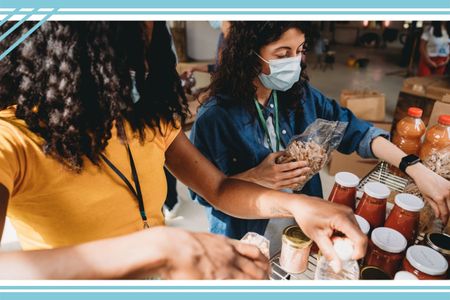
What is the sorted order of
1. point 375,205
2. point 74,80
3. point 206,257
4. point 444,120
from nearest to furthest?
1. point 206,257
2. point 74,80
3. point 375,205
4. point 444,120

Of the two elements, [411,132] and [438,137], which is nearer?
[438,137]

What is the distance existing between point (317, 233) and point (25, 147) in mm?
685

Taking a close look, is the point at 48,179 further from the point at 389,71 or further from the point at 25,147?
the point at 389,71

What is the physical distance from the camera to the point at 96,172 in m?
0.84

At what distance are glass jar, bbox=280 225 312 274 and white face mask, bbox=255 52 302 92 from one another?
2.17 feet

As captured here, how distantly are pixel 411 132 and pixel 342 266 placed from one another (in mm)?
948

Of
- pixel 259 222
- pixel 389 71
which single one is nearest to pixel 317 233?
pixel 259 222

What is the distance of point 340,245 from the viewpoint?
75cm

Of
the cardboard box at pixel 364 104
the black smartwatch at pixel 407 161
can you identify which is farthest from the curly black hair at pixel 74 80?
the cardboard box at pixel 364 104

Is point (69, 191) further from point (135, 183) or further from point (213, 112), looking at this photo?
point (213, 112)

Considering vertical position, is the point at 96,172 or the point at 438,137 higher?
the point at 96,172

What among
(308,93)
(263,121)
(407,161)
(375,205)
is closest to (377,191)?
(375,205)

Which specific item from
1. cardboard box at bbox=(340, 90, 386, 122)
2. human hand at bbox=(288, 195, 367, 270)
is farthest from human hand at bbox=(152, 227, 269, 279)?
cardboard box at bbox=(340, 90, 386, 122)

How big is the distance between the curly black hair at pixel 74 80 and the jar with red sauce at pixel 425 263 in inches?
32.5
